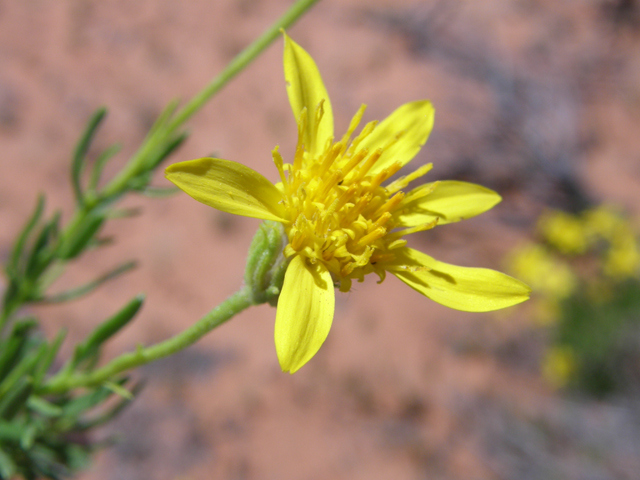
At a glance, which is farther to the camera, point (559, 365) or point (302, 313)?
point (559, 365)

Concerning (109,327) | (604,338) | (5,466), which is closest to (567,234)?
(604,338)

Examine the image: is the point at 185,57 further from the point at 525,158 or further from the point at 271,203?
the point at 271,203

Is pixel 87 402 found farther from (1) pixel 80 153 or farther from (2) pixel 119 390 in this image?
(1) pixel 80 153

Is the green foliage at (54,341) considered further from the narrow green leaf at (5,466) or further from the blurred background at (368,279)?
the blurred background at (368,279)

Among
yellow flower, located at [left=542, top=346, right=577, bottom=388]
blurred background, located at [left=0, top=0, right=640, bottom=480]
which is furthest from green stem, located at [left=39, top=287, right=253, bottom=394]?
yellow flower, located at [left=542, top=346, right=577, bottom=388]

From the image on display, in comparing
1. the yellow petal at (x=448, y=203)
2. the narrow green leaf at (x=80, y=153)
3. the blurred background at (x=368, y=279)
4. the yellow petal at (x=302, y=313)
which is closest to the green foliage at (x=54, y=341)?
the narrow green leaf at (x=80, y=153)
